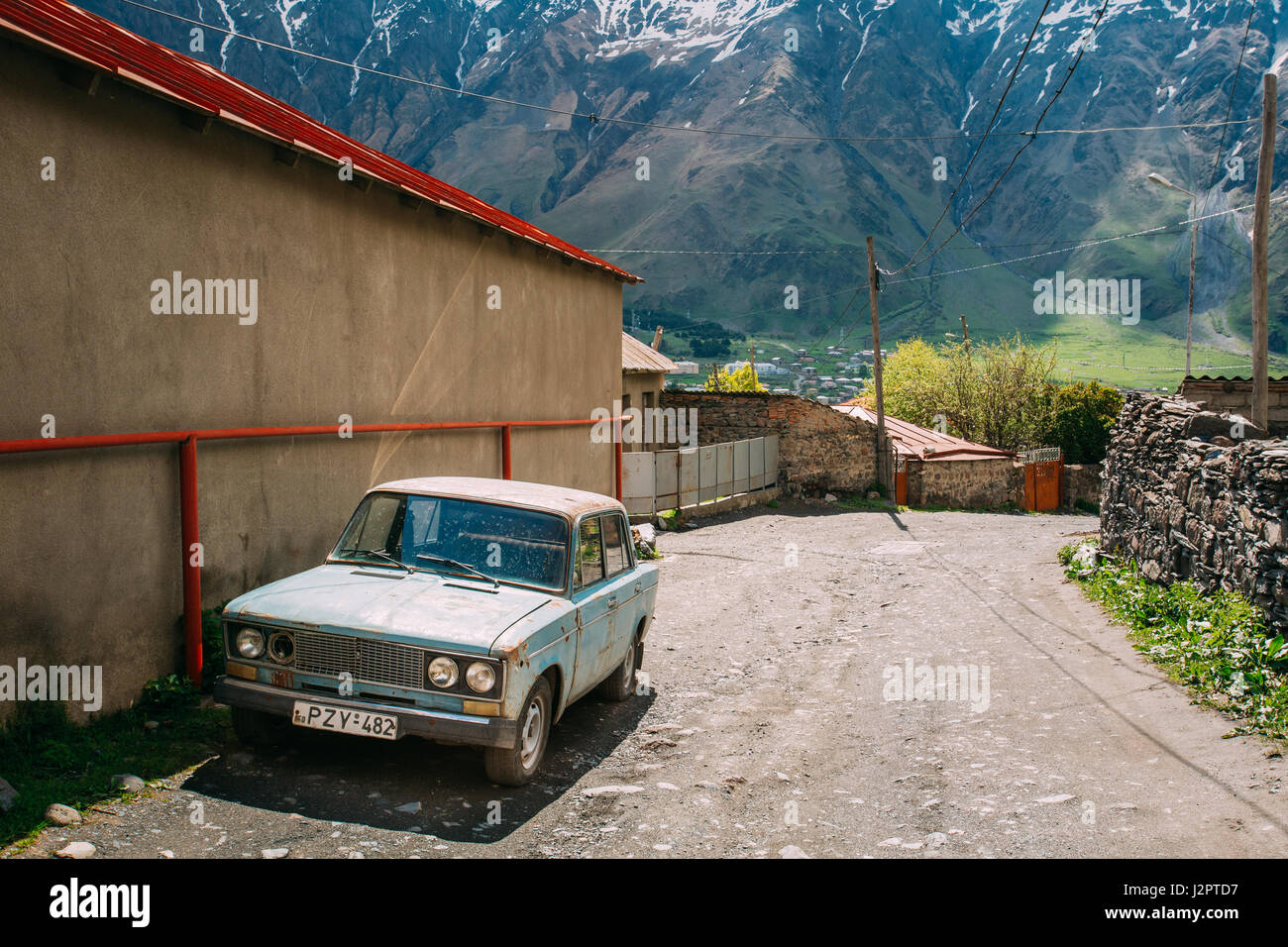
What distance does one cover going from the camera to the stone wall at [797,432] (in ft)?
94.5

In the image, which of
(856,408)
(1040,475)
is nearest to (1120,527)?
(1040,475)

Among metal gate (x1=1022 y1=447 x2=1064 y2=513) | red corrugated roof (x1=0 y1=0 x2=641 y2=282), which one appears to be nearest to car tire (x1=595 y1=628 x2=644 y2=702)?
red corrugated roof (x1=0 y1=0 x2=641 y2=282)

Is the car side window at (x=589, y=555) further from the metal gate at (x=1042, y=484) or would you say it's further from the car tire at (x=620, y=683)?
the metal gate at (x=1042, y=484)

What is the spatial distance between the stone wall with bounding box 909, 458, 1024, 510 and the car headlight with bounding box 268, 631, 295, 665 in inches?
1126

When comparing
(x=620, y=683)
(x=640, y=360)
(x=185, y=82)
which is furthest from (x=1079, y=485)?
(x=185, y=82)

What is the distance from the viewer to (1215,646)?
777cm

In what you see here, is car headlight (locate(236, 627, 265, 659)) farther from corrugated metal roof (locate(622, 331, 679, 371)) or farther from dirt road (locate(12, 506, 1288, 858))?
corrugated metal roof (locate(622, 331, 679, 371))

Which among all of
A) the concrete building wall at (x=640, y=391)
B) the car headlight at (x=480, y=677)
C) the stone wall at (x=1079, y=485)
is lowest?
the stone wall at (x=1079, y=485)

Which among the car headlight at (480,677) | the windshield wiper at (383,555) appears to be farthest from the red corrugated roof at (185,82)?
the car headlight at (480,677)

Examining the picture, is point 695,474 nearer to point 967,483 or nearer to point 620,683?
point 967,483

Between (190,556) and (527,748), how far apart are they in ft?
10.0

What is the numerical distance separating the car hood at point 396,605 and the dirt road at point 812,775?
3.05 ft

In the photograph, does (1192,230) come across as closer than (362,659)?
No

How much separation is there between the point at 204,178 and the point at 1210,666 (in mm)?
8984
